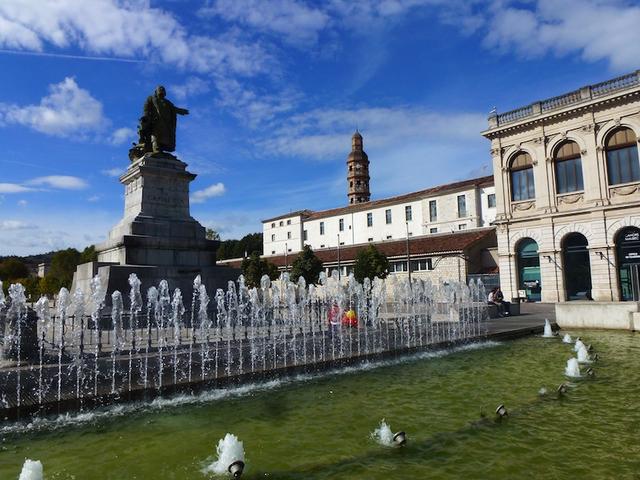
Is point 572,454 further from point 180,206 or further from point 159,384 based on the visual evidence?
point 180,206

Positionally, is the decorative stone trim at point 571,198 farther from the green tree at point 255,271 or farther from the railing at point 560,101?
the green tree at point 255,271

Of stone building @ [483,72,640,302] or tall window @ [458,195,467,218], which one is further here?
tall window @ [458,195,467,218]

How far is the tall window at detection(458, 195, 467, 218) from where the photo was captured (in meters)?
49.4

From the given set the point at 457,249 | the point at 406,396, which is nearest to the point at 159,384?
the point at 406,396

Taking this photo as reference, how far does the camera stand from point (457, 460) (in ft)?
16.2

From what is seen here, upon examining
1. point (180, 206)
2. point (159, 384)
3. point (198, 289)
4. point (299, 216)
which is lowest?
point (159, 384)

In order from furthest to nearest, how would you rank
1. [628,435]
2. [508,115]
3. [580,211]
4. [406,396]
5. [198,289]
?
[508,115] < [580,211] < [198,289] < [406,396] < [628,435]

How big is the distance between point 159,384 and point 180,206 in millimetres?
10012

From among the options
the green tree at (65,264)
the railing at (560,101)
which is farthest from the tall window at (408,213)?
the green tree at (65,264)

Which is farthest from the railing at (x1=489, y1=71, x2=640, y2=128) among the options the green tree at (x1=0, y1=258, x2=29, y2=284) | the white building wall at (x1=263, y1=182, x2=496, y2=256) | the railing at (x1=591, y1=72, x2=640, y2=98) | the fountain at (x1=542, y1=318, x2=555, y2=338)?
the green tree at (x1=0, y1=258, x2=29, y2=284)

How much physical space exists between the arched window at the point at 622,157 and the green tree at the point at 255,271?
31.7 meters

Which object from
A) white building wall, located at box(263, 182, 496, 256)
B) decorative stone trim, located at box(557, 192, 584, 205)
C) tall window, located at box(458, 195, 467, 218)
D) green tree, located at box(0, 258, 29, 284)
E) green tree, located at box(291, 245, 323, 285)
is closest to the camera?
decorative stone trim, located at box(557, 192, 584, 205)

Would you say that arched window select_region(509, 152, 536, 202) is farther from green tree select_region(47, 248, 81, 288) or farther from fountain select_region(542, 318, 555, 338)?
green tree select_region(47, 248, 81, 288)

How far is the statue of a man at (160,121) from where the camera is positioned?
16859 millimetres
